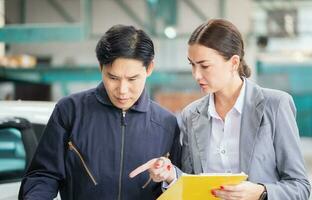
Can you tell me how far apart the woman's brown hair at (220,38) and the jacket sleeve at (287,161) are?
0.95 ft

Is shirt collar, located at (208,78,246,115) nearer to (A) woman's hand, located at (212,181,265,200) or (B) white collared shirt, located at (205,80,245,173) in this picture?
(B) white collared shirt, located at (205,80,245,173)

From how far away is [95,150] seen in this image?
1.90 meters

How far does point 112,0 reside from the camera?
46.3 ft

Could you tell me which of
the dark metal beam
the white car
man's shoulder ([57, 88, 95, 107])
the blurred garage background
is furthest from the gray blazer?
the dark metal beam

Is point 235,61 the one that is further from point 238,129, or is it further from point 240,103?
point 238,129

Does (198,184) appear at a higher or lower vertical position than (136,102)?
lower

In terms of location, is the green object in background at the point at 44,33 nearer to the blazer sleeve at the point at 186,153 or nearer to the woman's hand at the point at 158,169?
the blazer sleeve at the point at 186,153

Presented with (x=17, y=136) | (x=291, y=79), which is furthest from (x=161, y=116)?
(x=291, y=79)

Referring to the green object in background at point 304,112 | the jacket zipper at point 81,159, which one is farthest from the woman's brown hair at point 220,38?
the green object in background at point 304,112

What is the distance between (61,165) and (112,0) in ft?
41.5

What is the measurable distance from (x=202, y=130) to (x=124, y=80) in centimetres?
43

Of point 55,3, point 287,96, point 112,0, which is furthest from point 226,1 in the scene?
point 287,96

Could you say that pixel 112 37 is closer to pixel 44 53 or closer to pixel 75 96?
pixel 75 96

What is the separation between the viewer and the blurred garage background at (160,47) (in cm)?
902
